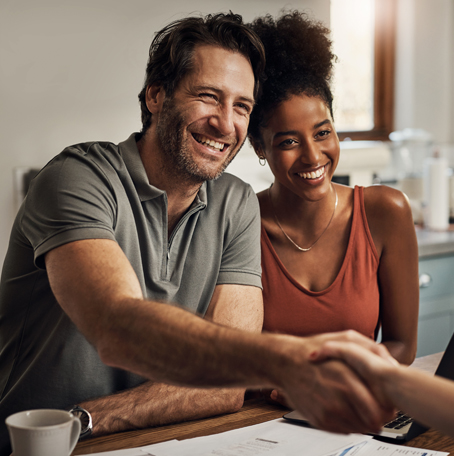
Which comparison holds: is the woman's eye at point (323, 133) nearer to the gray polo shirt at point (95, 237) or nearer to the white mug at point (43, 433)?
the gray polo shirt at point (95, 237)

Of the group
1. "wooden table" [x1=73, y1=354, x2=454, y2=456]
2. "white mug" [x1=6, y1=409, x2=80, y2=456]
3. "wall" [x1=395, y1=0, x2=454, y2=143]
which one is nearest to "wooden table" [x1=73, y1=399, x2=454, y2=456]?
"wooden table" [x1=73, y1=354, x2=454, y2=456]

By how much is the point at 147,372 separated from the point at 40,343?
52cm

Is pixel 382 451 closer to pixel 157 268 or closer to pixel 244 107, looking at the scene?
pixel 157 268

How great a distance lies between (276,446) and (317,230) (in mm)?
802

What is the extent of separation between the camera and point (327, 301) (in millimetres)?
1524

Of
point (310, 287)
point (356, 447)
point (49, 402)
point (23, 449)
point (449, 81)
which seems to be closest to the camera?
point (23, 449)

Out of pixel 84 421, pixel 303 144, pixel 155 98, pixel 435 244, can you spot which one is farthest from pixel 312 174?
pixel 435 244

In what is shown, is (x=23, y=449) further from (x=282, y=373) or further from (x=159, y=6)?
(x=159, y=6)

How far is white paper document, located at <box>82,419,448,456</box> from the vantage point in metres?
0.90

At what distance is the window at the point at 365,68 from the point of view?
3.47m

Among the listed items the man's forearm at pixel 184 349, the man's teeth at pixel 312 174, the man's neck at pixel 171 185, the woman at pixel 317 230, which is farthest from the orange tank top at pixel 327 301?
the man's forearm at pixel 184 349

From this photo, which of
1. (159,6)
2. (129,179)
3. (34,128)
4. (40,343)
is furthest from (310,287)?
(159,6)

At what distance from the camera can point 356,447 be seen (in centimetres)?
93

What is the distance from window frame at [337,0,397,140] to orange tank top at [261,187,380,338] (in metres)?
2.11
